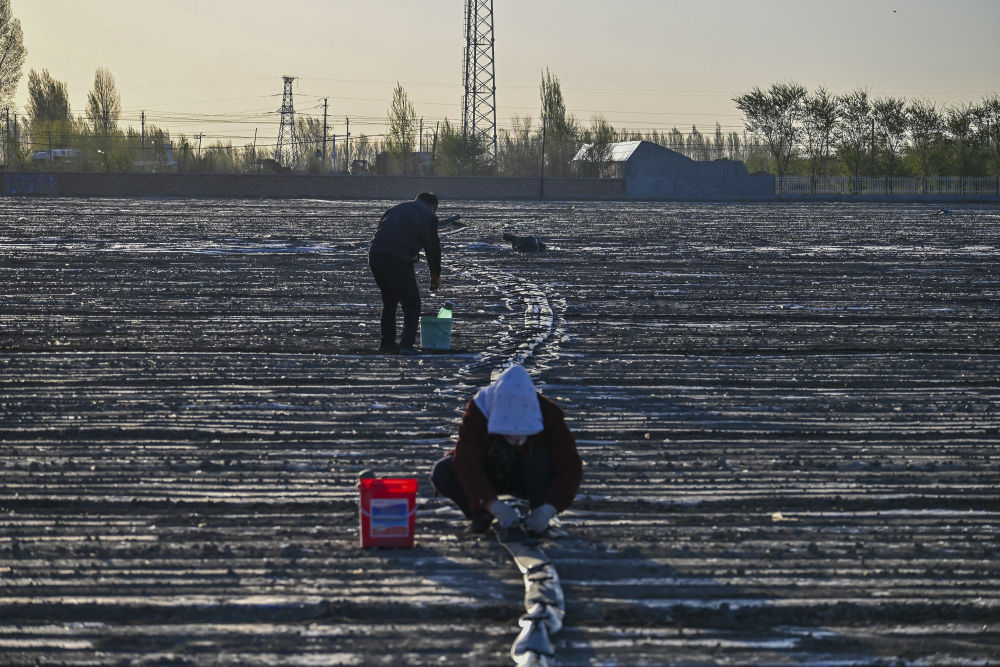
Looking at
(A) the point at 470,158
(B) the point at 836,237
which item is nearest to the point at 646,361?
(B) the point at 836,237

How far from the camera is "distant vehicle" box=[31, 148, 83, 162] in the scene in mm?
65375

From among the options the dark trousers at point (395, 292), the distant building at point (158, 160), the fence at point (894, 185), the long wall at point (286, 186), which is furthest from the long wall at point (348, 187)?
the dark trousers at point (395, 292)

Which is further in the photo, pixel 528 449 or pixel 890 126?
pixel 890 126

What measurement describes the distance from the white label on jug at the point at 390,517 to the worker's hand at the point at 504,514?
1.25 feet

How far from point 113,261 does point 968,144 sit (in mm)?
59148

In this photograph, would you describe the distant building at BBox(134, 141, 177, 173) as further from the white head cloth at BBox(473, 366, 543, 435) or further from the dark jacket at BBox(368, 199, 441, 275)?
the white head cloth at BBox(473, 366, 543, 435)

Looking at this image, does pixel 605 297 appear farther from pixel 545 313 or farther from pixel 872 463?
pixel 872 463

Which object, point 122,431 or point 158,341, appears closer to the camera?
point 122,431

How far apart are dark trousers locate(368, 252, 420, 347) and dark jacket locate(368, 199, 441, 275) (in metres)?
0.07

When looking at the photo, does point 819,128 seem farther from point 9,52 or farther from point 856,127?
point 9,52

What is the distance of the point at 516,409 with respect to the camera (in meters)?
5.18

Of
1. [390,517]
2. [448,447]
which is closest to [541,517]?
[390,517]

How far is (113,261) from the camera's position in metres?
19.4

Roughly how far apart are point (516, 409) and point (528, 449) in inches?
11.7
